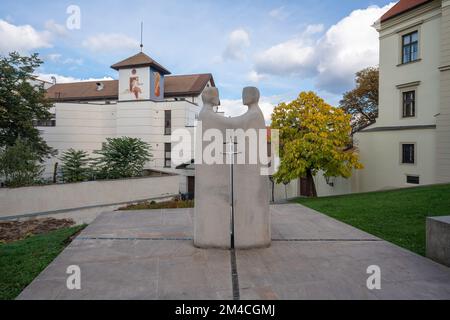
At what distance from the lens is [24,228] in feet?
34.4

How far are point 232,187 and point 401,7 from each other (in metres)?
19.8

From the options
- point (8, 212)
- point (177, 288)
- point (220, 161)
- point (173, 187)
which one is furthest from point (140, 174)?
point (177, 288)

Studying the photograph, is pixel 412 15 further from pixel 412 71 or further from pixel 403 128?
pixel 403 128

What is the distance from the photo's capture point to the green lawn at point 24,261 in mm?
3718

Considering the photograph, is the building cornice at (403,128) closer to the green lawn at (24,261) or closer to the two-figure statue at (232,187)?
the two-figure statue at (232,187)

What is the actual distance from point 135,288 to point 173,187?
1657 cm

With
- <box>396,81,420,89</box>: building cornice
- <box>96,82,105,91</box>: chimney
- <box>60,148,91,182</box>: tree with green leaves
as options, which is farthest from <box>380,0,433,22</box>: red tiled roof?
<box>96,82,105,91</box>: chimney

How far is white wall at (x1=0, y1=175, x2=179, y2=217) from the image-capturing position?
1282 centimetres

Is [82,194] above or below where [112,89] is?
below

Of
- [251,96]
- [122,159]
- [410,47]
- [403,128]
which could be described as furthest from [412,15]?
[122,159]

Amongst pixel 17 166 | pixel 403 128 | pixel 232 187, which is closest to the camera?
pixel 232 187

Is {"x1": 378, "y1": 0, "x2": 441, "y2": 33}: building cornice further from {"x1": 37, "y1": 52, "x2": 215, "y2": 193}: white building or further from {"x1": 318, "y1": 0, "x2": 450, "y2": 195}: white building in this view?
{"x1": 37, "y1": 52, "x2": 215, "y2": 193}: white building

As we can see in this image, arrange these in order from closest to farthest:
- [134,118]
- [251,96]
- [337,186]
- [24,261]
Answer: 1. [24,261]
2. [251,96]
3. [337,186]
4. [134,118]

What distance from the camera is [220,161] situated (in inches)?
199
